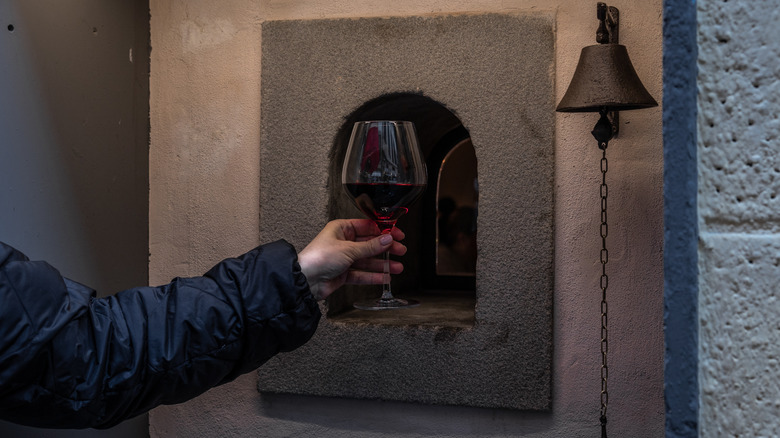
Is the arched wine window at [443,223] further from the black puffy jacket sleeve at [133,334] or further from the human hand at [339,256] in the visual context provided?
the black puffy jacket sleeve at [133,334]

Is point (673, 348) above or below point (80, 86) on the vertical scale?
below

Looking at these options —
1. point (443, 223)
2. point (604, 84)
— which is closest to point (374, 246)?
point (604, 84)

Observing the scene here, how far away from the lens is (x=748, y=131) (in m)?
0.55

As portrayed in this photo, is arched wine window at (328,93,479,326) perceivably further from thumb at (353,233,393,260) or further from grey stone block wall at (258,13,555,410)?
thumb at (353,233,393,260)

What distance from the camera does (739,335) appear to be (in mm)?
557

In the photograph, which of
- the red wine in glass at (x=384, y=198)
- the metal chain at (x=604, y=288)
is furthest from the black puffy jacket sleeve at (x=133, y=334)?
the metal chain at (x=604, y=288)

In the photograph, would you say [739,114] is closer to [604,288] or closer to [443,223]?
[604,288]

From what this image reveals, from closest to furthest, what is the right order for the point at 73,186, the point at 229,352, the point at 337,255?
1. the point at 229,352
2. the point at 337,255
3. the point at 73,186

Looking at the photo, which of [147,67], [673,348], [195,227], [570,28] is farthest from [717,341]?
[147,67]

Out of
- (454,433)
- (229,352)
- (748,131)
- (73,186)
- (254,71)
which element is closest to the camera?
(748,131)

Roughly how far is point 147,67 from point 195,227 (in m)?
0.58

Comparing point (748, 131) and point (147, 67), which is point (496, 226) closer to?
point (147, 67)

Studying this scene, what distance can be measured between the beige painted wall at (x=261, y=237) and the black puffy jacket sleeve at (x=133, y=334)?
1.14 m

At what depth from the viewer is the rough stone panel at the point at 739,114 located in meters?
0.55
